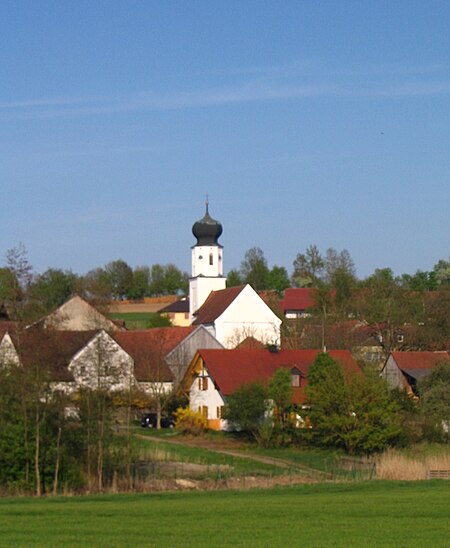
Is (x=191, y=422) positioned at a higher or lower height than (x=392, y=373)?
lower

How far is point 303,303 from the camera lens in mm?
129000

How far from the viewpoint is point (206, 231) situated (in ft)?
323

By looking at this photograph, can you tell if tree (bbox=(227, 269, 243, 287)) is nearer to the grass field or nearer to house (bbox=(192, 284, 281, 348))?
the grass field

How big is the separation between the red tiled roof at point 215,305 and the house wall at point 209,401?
94.7 feet

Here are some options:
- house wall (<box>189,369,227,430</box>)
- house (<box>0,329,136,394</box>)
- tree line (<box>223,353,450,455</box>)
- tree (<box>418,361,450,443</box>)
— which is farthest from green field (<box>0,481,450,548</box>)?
house wall (<box>189,369,227,430</box>)

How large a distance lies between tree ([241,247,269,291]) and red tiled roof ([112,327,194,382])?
82602mm

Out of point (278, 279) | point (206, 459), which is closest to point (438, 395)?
point (206, 459)

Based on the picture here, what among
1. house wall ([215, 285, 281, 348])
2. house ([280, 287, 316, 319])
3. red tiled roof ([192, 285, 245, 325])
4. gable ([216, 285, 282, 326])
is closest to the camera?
house wall ([215, 285, 281, 348])

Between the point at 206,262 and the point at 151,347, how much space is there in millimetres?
33829

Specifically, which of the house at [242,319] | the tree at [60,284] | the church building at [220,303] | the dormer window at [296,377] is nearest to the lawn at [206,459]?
the dormer window at [296,377]

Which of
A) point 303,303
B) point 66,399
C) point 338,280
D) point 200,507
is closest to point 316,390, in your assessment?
point 66,399

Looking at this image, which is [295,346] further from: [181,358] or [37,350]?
[37,350]

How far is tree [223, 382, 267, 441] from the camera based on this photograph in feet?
158

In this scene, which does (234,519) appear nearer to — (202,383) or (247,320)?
(202,383)
